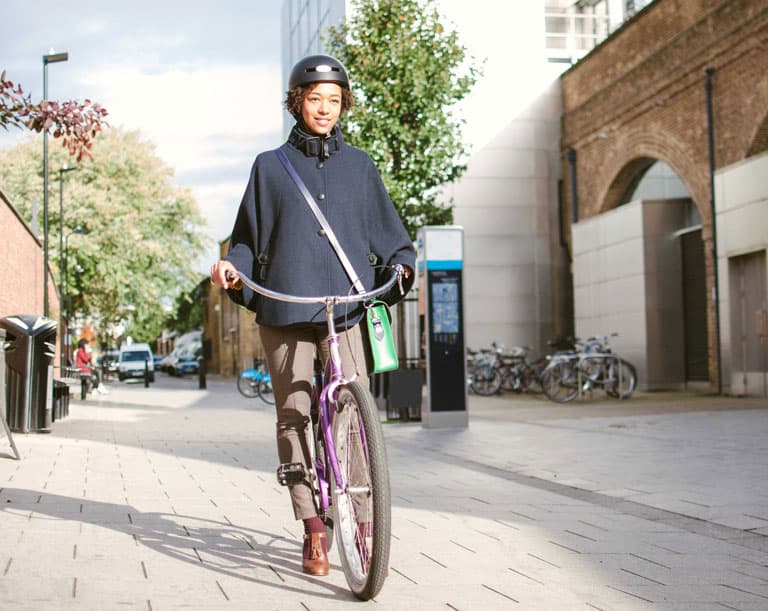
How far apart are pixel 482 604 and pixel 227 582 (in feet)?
3.25

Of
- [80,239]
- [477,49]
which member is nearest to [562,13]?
[477,49]

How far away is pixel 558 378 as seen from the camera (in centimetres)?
2016

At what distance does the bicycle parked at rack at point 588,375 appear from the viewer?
65.9 ft

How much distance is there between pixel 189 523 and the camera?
540cm

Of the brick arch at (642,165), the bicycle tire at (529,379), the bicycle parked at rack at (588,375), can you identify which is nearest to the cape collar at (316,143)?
the bicycle parked at rack at (588,375)

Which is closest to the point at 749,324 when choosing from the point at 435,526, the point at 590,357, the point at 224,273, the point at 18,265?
the point at 590,357

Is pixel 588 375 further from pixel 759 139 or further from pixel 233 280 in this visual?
pixel 233 280

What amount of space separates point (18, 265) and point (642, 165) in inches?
549

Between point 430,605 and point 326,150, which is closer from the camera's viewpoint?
point 430,605

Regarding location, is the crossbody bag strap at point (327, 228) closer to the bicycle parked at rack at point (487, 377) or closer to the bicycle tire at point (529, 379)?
the bicycle tire at point (529, 379)

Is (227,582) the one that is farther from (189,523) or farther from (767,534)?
(767,534)

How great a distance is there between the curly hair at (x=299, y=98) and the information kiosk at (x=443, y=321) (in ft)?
28.7

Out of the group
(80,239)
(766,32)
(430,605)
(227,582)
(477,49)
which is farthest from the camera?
(80,239)

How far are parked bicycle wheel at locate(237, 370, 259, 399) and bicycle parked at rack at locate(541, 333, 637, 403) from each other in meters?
7.13
